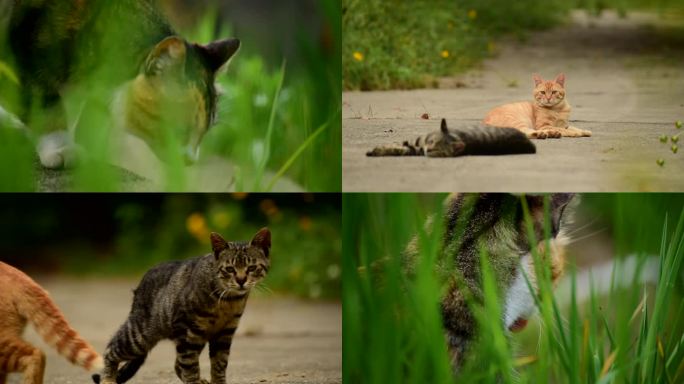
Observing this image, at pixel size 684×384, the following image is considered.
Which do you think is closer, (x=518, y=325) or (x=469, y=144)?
(x=518, y=325)

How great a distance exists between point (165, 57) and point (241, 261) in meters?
0.68

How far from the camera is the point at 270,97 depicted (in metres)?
3.26

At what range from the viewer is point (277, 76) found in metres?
3.27

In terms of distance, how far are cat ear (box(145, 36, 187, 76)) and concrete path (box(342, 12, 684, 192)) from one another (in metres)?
0.57

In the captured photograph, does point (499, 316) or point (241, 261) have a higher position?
point (241, 261)

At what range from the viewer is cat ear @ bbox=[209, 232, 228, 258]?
122 inches

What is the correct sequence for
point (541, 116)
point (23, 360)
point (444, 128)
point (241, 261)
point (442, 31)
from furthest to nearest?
point (442, 31)
point (541, 116)
point (444, 128)
point (241, 261)
point (23, 360)

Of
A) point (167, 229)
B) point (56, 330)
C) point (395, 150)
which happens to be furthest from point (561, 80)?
point (56, 330)

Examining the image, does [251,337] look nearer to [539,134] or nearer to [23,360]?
[23,360]

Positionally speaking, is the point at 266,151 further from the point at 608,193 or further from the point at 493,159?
the point at 608,193

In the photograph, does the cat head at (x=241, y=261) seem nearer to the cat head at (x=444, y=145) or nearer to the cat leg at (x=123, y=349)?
the cat leg at (x=123, y=349)

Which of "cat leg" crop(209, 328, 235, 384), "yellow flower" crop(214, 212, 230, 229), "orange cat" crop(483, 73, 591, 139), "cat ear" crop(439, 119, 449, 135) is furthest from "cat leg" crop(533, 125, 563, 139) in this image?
"cat leg" crop(209, 328, 235, 384)

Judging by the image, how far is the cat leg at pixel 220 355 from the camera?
123 inches

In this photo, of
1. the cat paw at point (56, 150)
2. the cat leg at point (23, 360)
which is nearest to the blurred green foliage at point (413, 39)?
the cat paw at point (56, 150)
